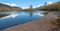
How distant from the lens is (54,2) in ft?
8.13

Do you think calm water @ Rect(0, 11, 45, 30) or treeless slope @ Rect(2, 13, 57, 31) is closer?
treeless slope @ Rect(2, 13, 57, 31)

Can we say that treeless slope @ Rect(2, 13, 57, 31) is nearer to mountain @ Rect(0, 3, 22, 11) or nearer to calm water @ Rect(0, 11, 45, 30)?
calm water @ Rect(0, 11, 45, 30)

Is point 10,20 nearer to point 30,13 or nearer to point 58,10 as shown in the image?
point 30,13

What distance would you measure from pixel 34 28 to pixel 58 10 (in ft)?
2.63

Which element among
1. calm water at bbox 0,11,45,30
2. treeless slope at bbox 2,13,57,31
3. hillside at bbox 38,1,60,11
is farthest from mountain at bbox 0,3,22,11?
hillside at bbox 38,1,60,11

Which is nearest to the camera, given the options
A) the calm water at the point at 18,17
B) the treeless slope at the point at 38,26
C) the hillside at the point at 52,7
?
the treeless slope at the point at 38,26

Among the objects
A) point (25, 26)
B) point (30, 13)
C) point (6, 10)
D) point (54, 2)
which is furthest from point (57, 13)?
point (6, 10)

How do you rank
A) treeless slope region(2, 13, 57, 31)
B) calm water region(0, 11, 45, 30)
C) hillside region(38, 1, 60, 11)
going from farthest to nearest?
hillside region(38, 1, 60, 11) → calm water region(0, 11, 45, 30) → treeless slope region(2, 13, 57, 31)

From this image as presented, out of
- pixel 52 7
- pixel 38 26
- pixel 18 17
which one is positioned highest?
pixel 52 7

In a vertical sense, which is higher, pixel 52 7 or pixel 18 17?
pixel 52 7

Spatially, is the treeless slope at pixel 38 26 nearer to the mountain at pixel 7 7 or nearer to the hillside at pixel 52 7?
the hillside at pixel 52 7

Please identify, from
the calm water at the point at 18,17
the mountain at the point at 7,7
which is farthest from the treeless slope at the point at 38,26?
the mountain at the point at 7,7

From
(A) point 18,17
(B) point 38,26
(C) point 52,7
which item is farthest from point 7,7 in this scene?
(C) point 52,7

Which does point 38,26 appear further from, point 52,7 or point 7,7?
point 7,7
